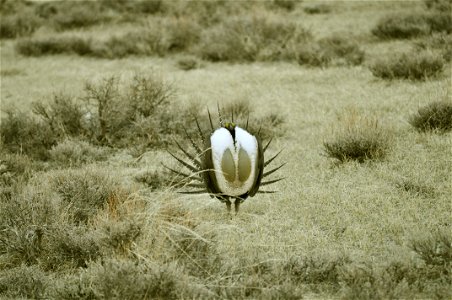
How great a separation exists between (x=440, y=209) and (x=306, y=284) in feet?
4.37

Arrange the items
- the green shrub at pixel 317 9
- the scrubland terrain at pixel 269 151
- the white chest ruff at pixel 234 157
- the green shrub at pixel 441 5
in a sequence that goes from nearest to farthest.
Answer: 1. the scrubland terrain at pixel 269 151
2. the white chest ruff at pixel 234 157
3. the green shrub at pixel 441 5
4. the green shrub at pixel 317 9

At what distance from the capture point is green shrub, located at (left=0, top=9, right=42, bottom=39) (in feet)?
41.9

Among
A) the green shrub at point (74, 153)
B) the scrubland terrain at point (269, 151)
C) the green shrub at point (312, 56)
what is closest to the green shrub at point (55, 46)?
the scrubland terrain at point (269, 151)

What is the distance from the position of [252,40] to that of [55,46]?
154 inches

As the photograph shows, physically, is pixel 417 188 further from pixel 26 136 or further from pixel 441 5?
pixel 441 5

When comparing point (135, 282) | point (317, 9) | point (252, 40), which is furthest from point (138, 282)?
point (317, 9)

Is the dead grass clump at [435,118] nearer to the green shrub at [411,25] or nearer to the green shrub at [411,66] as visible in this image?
the green shrub at [411,66]

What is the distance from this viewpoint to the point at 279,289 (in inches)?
116

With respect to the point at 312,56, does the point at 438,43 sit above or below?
above

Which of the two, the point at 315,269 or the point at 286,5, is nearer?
the point at 315,269

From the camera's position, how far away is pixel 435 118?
5.45m

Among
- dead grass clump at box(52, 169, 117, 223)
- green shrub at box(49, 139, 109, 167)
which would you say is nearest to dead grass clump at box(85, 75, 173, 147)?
green shrub at box(49, 139, 109, 167)

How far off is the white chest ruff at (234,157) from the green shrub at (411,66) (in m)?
4.27

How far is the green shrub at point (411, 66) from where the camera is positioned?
714cm
